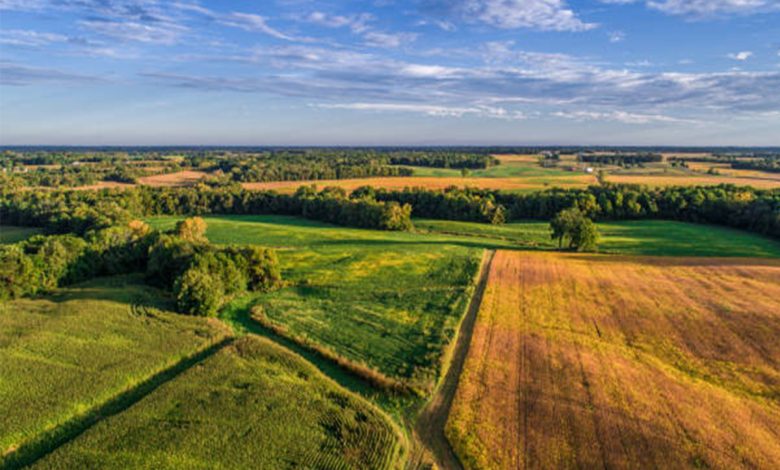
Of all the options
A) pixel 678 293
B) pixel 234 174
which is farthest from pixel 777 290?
pixel 234 174

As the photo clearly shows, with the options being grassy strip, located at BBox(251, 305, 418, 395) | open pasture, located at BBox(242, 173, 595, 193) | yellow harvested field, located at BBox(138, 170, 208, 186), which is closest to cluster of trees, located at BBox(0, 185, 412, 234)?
open pasture, located at BBox(242, 173, 595, 193)

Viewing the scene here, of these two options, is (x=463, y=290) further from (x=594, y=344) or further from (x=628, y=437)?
(x=628, y=437)

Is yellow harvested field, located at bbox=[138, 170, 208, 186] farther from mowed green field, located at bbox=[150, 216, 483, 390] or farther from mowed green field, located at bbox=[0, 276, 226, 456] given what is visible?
mowed green field, located at bbox=[0, 276, 226, 456]

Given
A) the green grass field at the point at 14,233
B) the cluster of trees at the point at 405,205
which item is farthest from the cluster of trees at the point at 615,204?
the green grass field at the point at 14,233

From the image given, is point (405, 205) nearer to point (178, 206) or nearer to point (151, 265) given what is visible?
point (151, 265)

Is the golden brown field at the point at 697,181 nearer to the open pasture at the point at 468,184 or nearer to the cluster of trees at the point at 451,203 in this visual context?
the open pasture at the point at 468,184

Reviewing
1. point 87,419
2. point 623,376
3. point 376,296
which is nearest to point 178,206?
point 376,296
